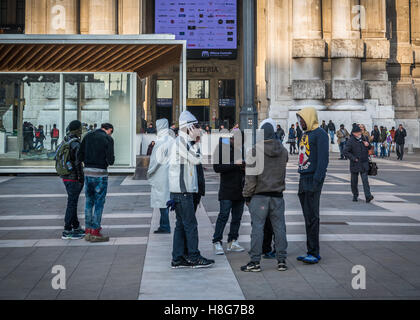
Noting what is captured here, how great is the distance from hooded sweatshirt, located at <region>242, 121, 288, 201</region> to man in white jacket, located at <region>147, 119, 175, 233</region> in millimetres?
2664

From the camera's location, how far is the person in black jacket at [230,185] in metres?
8.16

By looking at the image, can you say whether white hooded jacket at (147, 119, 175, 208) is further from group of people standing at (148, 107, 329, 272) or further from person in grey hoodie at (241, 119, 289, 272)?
person in grey hoodie at (241, 119, 289, 272)

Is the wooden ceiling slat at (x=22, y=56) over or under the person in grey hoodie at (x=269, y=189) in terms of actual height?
over

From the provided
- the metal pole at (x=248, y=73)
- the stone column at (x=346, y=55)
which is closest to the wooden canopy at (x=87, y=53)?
the metal pole at (x=248, y=73)

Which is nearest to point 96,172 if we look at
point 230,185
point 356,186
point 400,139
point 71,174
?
point 71,174

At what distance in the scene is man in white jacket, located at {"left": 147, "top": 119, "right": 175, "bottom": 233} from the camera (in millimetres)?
9770

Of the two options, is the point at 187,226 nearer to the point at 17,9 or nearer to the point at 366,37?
the point at 366,37

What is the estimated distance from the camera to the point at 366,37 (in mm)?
34656

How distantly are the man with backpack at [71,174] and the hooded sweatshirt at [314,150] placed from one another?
362cm

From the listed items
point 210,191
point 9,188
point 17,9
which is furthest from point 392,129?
point 17,9

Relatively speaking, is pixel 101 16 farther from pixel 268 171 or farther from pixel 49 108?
pixel 268 171

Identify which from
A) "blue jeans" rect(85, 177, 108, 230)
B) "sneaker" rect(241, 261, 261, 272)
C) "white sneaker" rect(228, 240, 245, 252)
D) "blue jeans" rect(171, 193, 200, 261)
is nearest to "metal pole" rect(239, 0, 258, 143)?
"blue jeans" rect(85, 177, 108, 230)

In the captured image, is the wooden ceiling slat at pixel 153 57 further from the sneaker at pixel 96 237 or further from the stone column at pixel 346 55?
the stone column at pixel 346 55

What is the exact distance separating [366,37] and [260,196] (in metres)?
29.7
